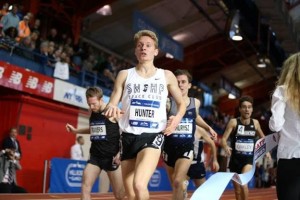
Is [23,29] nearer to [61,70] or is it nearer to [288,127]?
[61,70]

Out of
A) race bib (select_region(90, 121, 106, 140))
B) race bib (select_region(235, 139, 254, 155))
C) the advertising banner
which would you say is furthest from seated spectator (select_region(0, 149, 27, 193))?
race bib (select_region(235, 139, 254, 155))

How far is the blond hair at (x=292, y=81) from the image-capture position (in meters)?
3.91

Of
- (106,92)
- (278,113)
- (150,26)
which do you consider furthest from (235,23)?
(278,113)

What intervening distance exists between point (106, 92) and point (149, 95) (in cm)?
1581

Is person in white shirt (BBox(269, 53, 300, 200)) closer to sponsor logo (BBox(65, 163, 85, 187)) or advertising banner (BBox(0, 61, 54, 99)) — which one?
advertising banner (BBox(0, 61, 54, 99))

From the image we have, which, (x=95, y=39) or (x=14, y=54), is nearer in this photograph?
(x=14, y=54)

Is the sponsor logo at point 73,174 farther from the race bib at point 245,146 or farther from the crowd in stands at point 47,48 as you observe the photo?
the race bib at point 245,146

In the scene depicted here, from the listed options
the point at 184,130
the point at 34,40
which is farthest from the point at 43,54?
the point at 184,130

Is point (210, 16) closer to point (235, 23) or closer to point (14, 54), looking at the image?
point (235, 23)

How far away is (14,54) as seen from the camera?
51.6 ft

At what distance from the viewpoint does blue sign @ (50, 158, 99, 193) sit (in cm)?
1485

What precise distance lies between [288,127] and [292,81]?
1.22ft

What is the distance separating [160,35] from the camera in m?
21.2

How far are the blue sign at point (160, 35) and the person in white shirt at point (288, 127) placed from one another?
1457 cm
